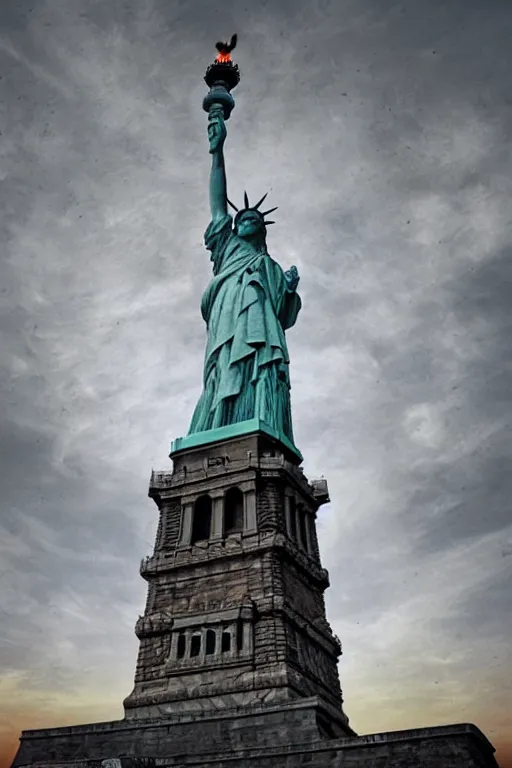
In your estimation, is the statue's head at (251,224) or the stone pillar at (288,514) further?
the statue's head at (251,224)

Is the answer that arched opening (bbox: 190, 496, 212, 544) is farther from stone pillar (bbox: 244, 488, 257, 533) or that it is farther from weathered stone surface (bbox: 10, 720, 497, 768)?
weathered stone surface (bbox: 10, 720, 497, 768)

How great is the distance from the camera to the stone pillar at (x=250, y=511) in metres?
32.6

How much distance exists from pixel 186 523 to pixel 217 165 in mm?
24130

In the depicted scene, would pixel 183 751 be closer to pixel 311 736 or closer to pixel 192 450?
pixel 311 736

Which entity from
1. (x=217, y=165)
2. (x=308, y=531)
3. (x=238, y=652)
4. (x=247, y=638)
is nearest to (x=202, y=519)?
(x=308, y=531)

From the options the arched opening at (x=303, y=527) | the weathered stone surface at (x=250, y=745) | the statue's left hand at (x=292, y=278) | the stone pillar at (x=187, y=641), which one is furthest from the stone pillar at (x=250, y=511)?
the statue's left hand at (x=292, y=278)

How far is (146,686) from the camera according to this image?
29.3 metres

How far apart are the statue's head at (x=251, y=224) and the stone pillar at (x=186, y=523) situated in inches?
694

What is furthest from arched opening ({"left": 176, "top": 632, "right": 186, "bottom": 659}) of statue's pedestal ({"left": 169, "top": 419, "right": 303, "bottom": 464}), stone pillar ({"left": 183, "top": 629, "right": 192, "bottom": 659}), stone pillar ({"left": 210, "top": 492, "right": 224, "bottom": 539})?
statue's pedestal ({"left": 169, "top": 419, "right": 303, "bottom": 464})

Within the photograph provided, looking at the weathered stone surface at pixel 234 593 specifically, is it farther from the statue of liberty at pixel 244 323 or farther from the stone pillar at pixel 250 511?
the statue of liberty at pixel 244 323

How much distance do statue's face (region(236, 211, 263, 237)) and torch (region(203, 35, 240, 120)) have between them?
9.06 meters

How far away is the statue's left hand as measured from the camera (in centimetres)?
4347

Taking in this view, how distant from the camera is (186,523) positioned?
3438cm

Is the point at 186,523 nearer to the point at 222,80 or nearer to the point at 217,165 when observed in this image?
the point at 217,165
